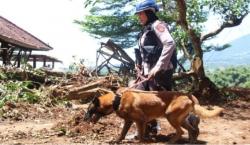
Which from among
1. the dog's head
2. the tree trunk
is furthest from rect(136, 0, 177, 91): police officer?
the tree trunk

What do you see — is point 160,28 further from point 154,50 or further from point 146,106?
point 146,106

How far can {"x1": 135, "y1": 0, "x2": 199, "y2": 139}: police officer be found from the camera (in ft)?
20.9

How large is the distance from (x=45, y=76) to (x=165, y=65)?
26.2 feet

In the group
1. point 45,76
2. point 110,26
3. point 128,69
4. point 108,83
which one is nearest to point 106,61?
point 128,69

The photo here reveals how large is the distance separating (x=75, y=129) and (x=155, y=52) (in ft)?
6.08

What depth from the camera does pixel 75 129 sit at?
24.4 feet

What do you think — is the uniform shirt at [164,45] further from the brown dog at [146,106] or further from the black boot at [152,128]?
the black boot at [152,128]

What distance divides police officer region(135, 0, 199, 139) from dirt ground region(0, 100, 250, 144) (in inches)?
29.2

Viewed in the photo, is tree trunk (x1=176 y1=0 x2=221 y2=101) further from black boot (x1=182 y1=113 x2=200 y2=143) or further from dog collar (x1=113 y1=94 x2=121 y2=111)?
dog collar (x1=113 y1=94 x2=121 y2=111)

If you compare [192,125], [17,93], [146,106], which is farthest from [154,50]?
[17,93]

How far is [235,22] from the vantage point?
16.2 m

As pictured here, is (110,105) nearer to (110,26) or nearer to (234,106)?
(234,106)

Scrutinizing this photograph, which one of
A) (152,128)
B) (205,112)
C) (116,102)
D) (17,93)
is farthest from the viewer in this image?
(17,93)

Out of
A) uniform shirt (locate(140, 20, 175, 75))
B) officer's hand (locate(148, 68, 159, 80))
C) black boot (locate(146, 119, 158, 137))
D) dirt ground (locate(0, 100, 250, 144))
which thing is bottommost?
dirt ground (locate(0, 100, 250, 144))
